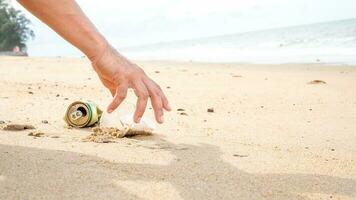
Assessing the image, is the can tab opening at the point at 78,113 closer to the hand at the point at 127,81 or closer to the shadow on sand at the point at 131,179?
the shadow on sand at the point at 131,179

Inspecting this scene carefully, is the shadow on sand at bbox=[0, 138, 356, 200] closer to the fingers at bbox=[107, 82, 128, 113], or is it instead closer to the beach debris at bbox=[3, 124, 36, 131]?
the fingers at bbox=[107, 82, 128, 113]

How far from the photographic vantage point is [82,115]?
3.57 metres

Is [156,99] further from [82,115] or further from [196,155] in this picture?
[82,115]

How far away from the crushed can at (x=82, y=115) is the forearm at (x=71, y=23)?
1578mm

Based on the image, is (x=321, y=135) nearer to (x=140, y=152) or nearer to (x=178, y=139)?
(x=178, y=139)

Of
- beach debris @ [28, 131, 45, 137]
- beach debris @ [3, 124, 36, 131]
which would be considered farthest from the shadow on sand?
beach debris @ [3, 124, 36, 131]

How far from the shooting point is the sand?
2123 millimetres

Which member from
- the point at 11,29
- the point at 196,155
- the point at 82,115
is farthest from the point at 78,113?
the point at 11,29

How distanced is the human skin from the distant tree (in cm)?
5092

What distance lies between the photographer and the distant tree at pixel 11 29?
4978 cm

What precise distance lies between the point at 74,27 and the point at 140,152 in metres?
1.09

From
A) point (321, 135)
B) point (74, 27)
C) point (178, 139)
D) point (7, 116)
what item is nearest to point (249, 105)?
point (321, 135)

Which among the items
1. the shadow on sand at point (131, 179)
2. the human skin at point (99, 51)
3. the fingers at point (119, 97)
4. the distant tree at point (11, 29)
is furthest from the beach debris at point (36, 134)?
the distant tree at point (11, 29)

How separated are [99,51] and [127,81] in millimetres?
179
